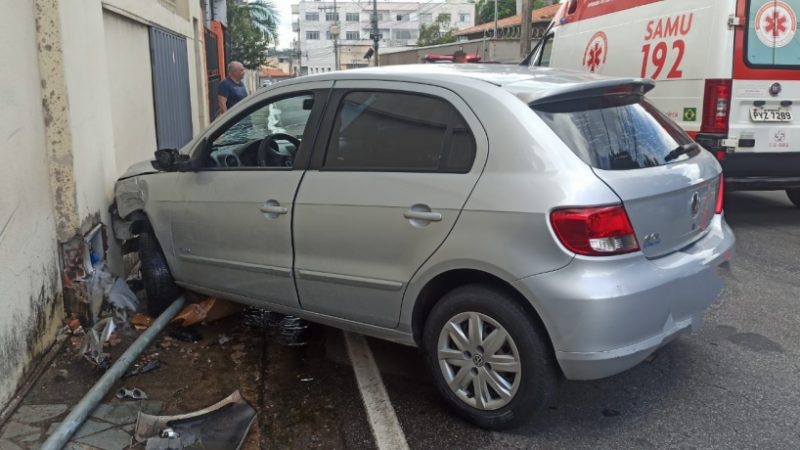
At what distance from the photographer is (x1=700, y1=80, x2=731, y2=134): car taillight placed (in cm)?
643

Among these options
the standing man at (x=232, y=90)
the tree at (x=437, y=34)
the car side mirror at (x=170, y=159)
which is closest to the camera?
the car side mirror at (x=170, y=159)

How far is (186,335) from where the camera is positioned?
445 cm

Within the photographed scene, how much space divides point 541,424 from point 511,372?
39 centimetres

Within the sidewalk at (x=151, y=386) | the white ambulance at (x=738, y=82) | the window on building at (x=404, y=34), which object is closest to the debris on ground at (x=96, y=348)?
the sidewalk at (x=151, y=386)

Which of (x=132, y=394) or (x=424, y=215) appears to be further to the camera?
(x=132, y=394)

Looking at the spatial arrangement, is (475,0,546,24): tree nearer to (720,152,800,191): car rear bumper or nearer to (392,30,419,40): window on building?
(392,30,419,40): window on building

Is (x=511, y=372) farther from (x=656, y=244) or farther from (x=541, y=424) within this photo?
(x=656, y=244)

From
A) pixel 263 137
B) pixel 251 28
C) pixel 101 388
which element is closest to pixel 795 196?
pixel 263 137

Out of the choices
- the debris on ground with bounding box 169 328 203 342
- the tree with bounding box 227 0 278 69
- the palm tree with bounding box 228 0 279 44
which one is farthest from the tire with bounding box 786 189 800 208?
the palm tree with bounding box 228 0 279 44

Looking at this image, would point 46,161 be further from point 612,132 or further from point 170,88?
point 170,88

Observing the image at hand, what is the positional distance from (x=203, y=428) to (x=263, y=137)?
1.99m

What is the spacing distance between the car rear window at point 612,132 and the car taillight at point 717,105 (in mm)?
3260

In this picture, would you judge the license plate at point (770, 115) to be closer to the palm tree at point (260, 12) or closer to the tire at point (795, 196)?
the tire at point (795, 196)

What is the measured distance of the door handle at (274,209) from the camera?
12.4 ft
